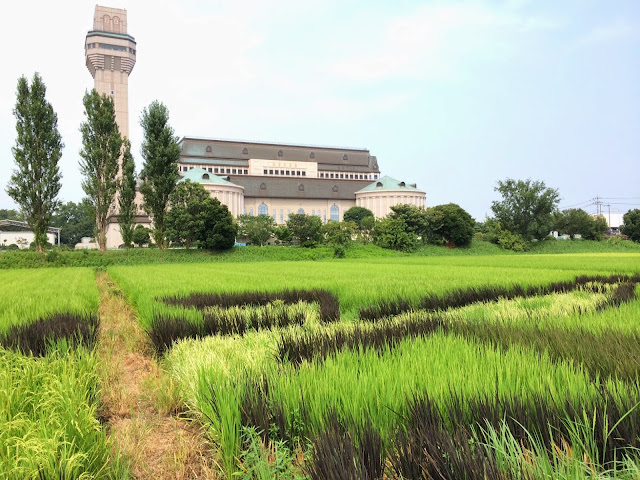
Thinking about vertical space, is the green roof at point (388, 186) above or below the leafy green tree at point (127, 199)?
above

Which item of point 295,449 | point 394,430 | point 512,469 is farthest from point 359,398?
point 512,469

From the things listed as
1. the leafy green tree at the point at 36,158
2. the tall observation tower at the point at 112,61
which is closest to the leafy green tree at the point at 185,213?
the leafy green tree at the point at 36,158

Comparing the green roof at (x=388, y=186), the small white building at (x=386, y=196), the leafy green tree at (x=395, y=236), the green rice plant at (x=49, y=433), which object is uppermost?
the green roof at (x=388, y=186)

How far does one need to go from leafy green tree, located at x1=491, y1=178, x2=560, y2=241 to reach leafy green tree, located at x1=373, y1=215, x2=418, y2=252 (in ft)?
51.9

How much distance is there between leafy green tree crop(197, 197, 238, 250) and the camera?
3756 cm

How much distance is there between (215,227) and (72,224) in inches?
2372

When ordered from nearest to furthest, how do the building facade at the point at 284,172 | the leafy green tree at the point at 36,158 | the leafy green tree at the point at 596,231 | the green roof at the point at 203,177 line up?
the leafy green tree at the point at 36,158 < the leafy green tree at the point at 596,231 < the green roof at the point at 203,177 < the building facade at the point at 284,172

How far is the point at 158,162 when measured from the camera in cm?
3522

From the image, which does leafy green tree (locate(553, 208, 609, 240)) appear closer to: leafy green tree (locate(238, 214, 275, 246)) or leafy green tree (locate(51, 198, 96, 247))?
leafy green tree (locate(238, 214, 275, 246))

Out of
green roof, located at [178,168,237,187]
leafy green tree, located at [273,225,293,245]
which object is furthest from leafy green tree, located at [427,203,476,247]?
green roof, located at [178,168,237,187]

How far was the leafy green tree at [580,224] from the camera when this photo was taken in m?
56.7

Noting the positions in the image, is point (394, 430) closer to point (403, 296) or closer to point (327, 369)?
point (327, 369)

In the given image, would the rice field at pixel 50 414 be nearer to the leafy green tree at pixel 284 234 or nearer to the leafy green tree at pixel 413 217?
the leafy green tree at pixel 284 234

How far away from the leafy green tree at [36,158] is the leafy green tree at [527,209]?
51469 mm
